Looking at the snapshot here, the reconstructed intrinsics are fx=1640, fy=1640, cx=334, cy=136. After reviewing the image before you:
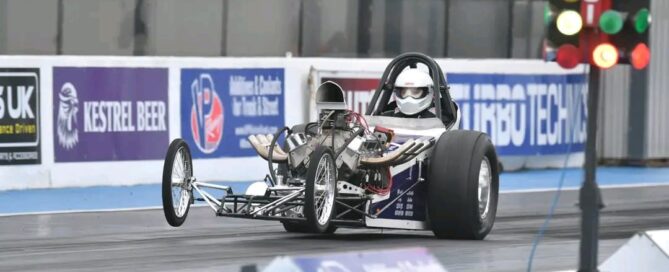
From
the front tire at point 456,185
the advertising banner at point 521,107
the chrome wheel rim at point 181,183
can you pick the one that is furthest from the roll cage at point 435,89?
the advertising banner at point 521,107

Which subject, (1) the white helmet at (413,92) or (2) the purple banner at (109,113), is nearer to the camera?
(1) the white helmet at (413,92)

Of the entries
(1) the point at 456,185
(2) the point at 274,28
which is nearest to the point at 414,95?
(1) the point at 456,185

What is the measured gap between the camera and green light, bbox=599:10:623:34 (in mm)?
10172

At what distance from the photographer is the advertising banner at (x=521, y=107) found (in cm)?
2628

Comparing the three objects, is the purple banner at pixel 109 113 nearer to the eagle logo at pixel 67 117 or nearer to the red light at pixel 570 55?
the eagle logo at pixel 67 117

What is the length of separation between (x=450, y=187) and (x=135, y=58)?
8579mm

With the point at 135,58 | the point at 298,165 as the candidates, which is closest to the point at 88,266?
the point at 298,165

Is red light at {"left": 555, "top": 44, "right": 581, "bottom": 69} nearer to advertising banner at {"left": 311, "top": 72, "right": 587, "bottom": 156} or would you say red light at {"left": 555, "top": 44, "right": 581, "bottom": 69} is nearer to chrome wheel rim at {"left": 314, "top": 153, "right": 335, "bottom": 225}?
chrome wheel rim at {"left": 314, "top": 153, "right": 335, "bottom": 225}

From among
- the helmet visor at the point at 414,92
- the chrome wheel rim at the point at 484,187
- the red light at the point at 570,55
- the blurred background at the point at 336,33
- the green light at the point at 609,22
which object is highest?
the blurred background at the point at 336,33

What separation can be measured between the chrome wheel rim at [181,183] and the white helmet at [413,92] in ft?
8.01

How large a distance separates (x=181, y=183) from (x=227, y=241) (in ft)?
2.78

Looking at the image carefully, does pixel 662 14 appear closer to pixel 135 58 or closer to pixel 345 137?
pixel 135 58

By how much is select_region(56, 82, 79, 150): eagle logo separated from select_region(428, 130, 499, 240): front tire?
768cm

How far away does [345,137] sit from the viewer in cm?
1485
